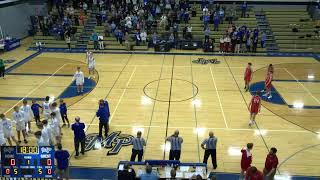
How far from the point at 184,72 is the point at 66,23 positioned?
14.1 meters

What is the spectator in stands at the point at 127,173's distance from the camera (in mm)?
9334

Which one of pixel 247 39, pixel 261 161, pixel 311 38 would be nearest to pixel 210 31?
pixel 247 39

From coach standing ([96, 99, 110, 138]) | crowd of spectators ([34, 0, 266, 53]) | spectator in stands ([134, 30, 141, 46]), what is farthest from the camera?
spectator in stands ([134, 30, 141, 46])

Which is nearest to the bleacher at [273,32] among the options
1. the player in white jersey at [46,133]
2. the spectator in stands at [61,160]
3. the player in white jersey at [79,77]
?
the player in white jersey at [79,77]

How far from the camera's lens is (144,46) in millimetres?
29672

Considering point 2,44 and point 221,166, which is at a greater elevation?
point 2,44

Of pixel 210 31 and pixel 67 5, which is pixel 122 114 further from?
pixel 67 5

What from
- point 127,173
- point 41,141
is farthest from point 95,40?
point 127,173

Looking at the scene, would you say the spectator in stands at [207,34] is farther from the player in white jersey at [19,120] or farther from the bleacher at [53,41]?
the player in white jersey at [19,120]

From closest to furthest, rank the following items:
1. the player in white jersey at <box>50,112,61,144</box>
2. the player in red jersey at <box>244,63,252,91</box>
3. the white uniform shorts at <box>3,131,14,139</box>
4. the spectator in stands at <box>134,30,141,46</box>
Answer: the white uniform shorts at <box>3,131,14,139</box>, the player in white jersey at <box>50,112,61,144</box>, the player in red jersey at <box>244,63,252,91</box>, the spectator in stands at <box>134,30,141,46</box>

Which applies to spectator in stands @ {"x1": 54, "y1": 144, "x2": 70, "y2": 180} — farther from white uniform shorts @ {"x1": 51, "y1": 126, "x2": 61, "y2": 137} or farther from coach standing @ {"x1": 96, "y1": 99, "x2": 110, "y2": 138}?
coach standing @ {"x1": 96, "y1": 99, "x2": 110, "y2": 138}

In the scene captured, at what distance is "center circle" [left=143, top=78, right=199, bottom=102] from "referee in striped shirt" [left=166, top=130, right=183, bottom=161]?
6590 millimetres
